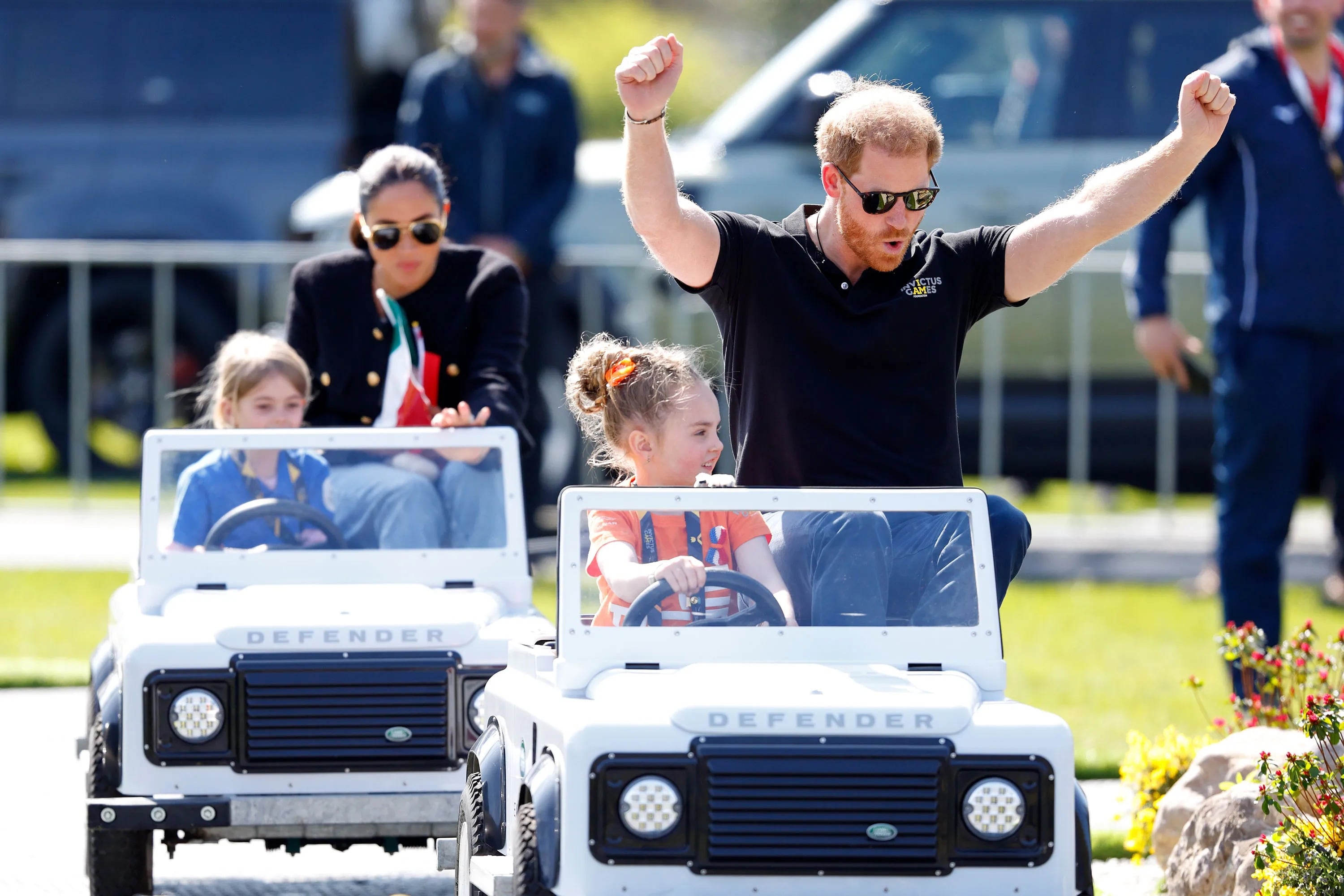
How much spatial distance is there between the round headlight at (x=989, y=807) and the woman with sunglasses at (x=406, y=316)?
245 cm

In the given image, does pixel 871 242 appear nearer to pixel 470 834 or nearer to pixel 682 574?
pixel 682 574

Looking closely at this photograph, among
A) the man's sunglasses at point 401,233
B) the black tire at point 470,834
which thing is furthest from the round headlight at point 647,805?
the man's sunglasses at point 401,233

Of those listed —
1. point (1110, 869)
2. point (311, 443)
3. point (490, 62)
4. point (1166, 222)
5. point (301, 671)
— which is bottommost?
point (1110, 869)

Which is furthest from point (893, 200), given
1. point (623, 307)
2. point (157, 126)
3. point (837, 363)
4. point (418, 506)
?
point (157, 126)

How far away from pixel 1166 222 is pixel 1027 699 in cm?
182

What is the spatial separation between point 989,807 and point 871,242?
134cm

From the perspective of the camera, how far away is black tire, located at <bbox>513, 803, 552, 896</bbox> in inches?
143

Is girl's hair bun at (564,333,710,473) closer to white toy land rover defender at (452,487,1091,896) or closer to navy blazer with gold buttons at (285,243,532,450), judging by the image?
white toy land rover defender at (452,487,1091,896)

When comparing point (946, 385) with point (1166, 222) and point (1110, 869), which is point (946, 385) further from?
point (1166, 222)

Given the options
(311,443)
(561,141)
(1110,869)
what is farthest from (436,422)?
(561,141)

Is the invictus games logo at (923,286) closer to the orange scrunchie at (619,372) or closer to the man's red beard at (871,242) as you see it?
the man's red beard at (871,242)

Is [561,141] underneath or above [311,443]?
above

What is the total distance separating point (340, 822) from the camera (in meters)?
4.71

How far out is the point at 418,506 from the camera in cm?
545
